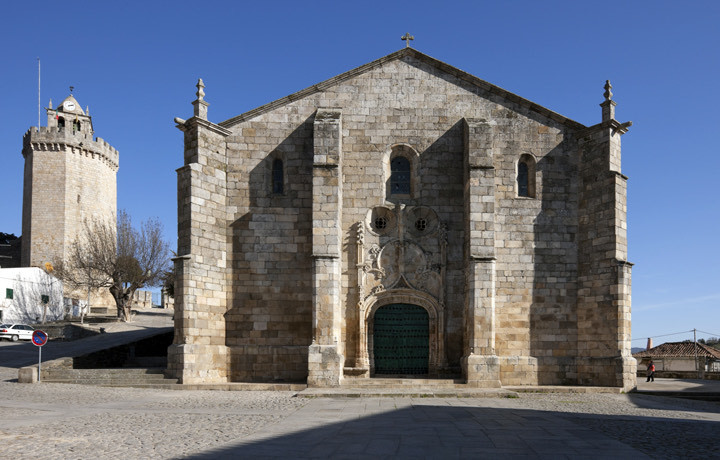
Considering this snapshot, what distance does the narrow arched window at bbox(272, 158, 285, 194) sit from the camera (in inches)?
803

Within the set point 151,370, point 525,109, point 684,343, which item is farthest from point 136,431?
point 684,343

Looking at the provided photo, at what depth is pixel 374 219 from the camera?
66.7 ft

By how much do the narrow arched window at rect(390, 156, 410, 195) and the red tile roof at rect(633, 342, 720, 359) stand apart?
2186 centimetres

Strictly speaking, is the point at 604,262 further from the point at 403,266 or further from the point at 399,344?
the point at 399,344

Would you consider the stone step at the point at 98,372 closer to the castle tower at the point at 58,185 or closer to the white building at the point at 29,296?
the white building at the point at 29,296

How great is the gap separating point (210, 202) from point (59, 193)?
118 ft

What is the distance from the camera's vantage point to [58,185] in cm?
5034

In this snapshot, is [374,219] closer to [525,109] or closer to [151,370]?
[525,109]

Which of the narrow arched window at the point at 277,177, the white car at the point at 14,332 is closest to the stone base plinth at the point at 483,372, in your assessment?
the narrow arched window at the point at 277,177

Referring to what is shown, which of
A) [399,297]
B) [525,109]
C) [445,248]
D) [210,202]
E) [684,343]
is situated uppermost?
[525,109]

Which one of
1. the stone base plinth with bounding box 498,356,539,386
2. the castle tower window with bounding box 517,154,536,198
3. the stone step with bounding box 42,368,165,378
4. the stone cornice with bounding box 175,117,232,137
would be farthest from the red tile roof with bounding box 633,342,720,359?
the stone step with bounding box 42,368,165,378

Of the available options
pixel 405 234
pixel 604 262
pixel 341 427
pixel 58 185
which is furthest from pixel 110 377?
pixel 58 185

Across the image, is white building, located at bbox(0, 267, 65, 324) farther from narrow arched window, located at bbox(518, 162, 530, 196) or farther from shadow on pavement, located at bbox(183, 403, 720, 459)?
shadow on pavement, located at bbox(183, 403, 720, 459)

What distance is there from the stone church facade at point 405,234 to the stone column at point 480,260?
0.19ft
